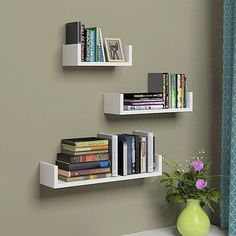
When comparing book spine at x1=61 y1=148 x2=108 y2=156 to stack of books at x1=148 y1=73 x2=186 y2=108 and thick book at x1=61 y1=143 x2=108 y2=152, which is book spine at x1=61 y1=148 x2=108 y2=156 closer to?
thick book at x1=61 y1=143 x2=108 y2=152

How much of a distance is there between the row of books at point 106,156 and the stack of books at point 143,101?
0.14 m

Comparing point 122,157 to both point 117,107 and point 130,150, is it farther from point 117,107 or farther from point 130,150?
point 117,107

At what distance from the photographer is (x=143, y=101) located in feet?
9.36

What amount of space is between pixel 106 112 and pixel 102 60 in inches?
11.1

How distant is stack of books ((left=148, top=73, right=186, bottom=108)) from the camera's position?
295 centimetres

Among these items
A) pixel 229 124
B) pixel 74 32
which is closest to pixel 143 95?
pixel 74 32

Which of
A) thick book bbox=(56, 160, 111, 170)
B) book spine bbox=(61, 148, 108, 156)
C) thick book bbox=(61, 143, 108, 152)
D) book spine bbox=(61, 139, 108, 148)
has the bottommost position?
thick book bbox=(56, 160, 111, 170)

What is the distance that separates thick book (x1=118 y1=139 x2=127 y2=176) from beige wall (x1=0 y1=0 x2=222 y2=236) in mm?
174

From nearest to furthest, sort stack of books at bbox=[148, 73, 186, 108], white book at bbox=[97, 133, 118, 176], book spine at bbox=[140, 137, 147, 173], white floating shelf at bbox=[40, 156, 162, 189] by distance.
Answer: white floating shelf at bbox=[40, 156, 162, 189] → white book at bbox=[97, 133, 118, 176] → book spine at bbox=[140, 137, 147, 173] → stack of books at bbox=[148, 73, 186, 108]

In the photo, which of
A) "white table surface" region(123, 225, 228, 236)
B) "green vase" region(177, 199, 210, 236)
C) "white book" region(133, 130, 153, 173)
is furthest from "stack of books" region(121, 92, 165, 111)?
"white table surface" region(123, 225, 228, 236)

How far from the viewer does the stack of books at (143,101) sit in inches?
111

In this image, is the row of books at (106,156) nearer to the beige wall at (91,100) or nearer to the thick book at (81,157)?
the thick book at (81,157)

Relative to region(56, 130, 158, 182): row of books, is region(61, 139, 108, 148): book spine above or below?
above

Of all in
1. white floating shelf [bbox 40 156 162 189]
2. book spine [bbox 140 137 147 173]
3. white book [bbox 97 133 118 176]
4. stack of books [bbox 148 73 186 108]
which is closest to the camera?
white floating shelf [bbox 40 156 162 189]
